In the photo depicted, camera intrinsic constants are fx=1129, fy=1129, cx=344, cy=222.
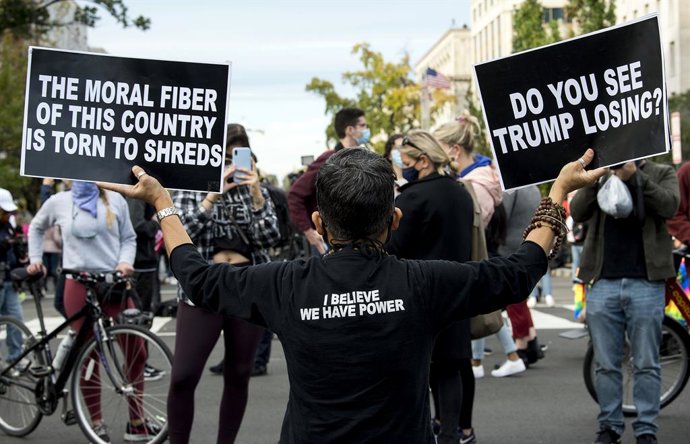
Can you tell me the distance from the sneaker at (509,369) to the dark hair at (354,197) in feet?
21.8

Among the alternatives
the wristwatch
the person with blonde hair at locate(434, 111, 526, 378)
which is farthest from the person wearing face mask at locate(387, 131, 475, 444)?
the wristwatch

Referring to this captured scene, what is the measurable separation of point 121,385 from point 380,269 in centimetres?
401

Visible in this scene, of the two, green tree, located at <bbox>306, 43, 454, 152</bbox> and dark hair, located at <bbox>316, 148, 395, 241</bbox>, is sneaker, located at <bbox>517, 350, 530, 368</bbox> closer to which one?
dark hair, located at <bbox>316, 148, 395, 241</bbox>

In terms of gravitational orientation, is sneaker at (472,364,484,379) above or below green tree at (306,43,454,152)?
below

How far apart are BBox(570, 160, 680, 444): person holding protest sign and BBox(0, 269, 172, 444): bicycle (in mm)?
2535

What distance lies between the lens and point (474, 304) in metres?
3.27

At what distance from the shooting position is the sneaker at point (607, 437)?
666 cm

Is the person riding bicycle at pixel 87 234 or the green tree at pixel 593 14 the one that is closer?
the person riding bicycle at pixel 87 234

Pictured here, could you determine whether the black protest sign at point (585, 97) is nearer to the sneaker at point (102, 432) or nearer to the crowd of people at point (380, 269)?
the crowd of people at point (380, 269)

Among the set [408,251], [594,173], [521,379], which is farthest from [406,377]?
[521,379]

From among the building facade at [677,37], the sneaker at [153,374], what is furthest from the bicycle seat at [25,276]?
the building facade at [677,37]

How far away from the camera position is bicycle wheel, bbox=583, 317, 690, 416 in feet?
25.3

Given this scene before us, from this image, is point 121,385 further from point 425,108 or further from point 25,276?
point 425,108

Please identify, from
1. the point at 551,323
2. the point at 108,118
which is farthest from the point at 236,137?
the point at 551,323
